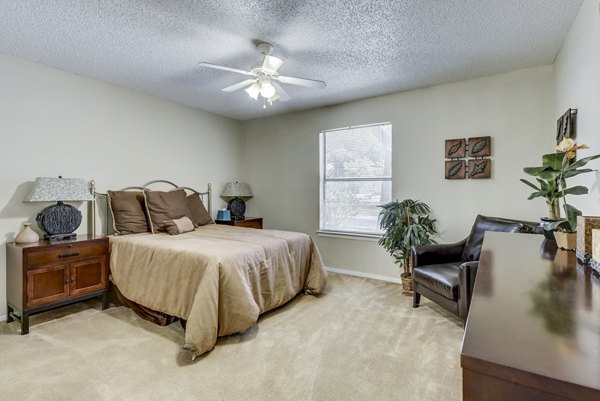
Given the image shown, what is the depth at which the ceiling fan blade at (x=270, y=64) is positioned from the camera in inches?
98.9

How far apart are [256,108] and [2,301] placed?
3.66 metres

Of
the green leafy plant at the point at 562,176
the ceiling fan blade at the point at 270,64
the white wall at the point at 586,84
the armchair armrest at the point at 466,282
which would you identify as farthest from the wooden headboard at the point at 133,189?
the white wall at the point at 586,84

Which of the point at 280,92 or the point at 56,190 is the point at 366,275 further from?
the point at 56,190

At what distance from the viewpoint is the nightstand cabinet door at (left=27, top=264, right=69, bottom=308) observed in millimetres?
2623

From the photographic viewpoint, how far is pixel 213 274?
2.35m

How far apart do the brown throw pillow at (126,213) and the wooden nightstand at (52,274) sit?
0.30m

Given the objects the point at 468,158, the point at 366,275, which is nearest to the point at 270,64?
the point at 468,158

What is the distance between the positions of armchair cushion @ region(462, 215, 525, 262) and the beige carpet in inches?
26.1

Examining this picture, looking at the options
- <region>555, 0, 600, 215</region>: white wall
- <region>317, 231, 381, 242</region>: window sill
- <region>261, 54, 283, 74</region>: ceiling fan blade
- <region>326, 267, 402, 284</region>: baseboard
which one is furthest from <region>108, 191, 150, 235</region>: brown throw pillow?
<region>555, 0, 600, 215</region>: white wall

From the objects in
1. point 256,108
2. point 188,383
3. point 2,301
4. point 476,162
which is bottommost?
point 188,383

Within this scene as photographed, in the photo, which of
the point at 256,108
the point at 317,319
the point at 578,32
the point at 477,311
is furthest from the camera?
the point at 256,108

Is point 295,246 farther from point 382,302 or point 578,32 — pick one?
point 578,32

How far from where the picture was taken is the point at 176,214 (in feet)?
12.3

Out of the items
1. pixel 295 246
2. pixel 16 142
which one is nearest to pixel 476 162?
pixel 295 246
